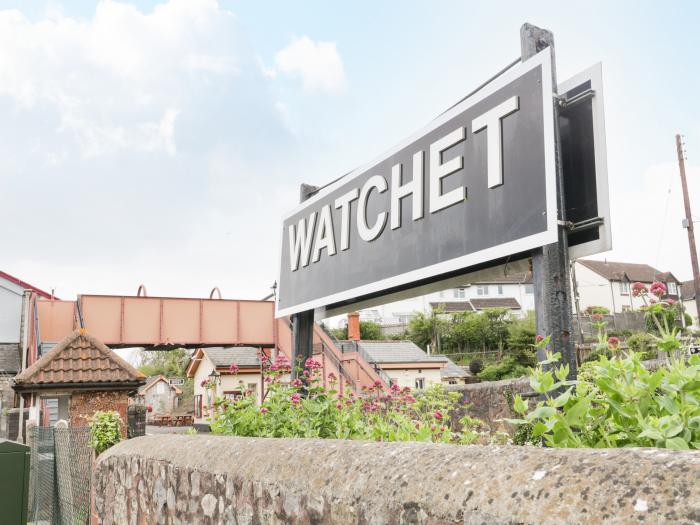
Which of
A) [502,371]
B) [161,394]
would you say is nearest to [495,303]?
[502,371]

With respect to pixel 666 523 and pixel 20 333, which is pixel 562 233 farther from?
pixel 20 333

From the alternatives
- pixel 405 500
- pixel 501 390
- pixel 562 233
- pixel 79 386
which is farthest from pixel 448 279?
pixel 79 386

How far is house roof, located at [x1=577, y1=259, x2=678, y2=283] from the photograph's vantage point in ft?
197

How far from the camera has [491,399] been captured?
365 inches

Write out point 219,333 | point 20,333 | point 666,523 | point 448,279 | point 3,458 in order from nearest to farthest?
point 666,523 < point 448,279 < point 3,458 < point 219,333 < point 20,333

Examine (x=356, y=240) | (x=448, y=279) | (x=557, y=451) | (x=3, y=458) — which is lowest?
(x=3, y=458)

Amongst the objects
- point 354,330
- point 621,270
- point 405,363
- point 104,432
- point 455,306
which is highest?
point 621,270

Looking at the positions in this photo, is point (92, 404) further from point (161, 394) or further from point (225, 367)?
point (161, 394)

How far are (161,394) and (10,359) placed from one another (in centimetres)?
3022

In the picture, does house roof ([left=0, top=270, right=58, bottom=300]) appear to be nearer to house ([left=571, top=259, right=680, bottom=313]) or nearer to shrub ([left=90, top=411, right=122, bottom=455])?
shrub ([left=90, top=411, right=122, bottom=455])

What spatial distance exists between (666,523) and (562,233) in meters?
2.27

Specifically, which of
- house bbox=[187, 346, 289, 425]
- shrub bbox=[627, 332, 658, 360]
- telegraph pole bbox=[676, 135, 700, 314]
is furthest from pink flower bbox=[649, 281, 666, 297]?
house bbox=[187, 346, 289, 425]

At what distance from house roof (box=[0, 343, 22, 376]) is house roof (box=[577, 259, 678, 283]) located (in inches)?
1940

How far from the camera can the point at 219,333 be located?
17.8 m
